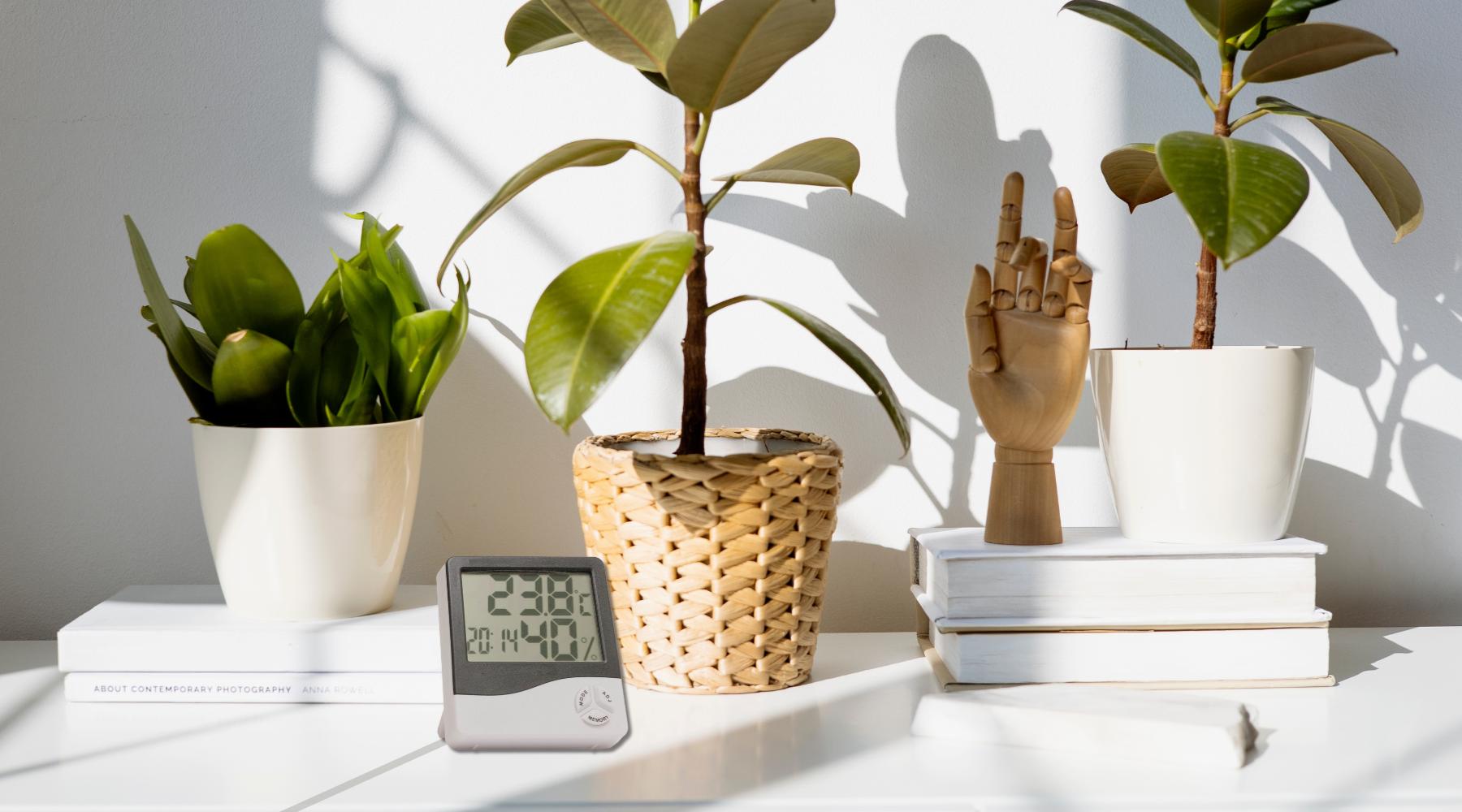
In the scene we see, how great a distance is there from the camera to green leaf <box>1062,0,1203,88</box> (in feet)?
3.31

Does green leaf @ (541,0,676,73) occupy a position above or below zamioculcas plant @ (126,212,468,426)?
above

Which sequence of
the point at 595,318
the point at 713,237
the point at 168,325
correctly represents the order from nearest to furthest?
the point at 595,318
the point at 168,325
the point at 713,237

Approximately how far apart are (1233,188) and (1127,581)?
1.13 feet

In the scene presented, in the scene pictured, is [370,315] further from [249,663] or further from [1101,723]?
[1101,723]

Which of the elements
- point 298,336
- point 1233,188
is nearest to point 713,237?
point 298,336

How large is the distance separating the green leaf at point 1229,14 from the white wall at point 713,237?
21cm

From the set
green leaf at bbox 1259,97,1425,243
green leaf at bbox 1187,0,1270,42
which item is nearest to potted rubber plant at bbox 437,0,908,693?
green leaf at bbox 1187,0,1270,42

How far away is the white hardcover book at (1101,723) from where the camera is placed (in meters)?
0.79

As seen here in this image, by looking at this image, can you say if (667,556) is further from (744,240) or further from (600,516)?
(744,240)

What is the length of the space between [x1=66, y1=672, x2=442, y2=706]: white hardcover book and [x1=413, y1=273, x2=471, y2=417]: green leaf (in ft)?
0.78

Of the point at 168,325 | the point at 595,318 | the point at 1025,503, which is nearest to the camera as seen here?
the point at 595,318

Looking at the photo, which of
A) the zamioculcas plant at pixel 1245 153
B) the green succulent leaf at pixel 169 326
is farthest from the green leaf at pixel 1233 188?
the green succulent leaf at pixel 169 326

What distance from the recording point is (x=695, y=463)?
35.8 inches

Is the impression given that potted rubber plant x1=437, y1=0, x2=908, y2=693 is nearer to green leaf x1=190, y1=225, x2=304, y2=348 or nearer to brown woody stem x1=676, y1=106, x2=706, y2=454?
brown woody stem x1=676, y1=106, x2=706, y2=454
